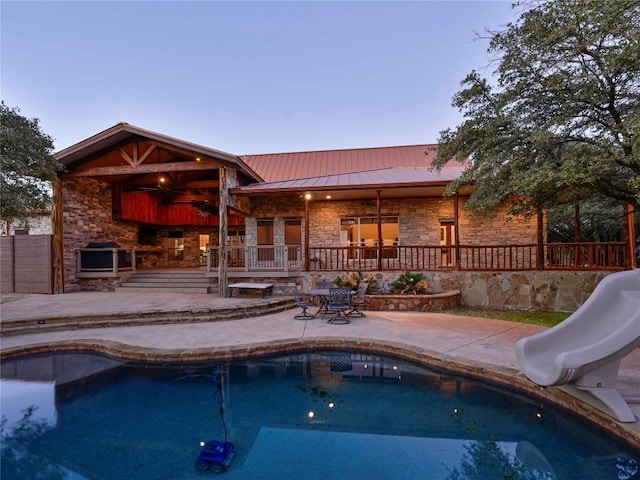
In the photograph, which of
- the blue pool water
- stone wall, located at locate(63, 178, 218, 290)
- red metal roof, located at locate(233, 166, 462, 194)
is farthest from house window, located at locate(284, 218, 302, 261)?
the blue pool water

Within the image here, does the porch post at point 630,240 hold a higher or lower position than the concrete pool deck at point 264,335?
higher

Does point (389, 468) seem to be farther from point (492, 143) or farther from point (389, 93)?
point (389, 93)

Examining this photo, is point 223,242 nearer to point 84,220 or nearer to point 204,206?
point 204,206

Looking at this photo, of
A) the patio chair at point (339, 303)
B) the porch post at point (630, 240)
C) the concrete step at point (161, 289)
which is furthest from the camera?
the concrete step at point (161, 289)

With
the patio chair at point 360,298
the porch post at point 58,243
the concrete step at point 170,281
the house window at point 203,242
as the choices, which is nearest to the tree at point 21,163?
the porch post at point 58,243

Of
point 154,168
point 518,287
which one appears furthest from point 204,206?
point 518,287

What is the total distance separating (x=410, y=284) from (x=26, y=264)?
45.4 feet

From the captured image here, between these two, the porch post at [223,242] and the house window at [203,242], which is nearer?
the porch post at [223,242]

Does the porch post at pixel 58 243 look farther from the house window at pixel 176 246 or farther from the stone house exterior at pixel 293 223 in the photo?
the house window at pixel 176 246

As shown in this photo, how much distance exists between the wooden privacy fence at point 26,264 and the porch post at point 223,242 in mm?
6373

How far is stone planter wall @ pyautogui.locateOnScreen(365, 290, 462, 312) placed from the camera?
8.55 metres

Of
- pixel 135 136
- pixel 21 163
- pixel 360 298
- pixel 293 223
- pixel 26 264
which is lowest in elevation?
pixel 360 298

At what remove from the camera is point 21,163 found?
7281 millimetres

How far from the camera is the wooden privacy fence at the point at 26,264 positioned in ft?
35.5
